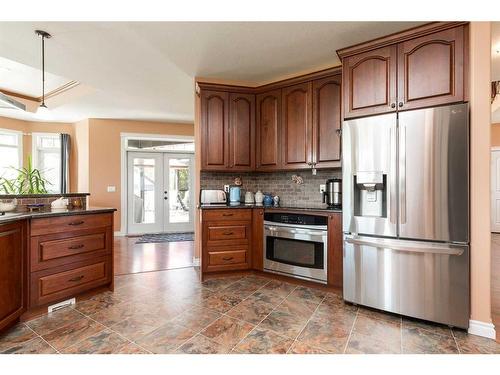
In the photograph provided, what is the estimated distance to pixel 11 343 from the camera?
1.90 m

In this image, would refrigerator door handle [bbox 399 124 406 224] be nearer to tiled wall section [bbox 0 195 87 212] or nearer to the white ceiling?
the white ceiling

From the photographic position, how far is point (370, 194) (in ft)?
8.07

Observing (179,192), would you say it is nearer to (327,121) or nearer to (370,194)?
(327,121)

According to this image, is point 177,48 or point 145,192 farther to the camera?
point 145,192

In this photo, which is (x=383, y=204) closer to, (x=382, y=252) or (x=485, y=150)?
(x=382, y=252)

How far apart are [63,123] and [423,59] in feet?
23.9

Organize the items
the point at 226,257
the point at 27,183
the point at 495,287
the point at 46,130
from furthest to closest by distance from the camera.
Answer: the point at 46,130 < the point at 226,257 < the point at 27,183 < the point at 495,287

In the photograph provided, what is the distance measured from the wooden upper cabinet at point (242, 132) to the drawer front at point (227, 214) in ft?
2.02

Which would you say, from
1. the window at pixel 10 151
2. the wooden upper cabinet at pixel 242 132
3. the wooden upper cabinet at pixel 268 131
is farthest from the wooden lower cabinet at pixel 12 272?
the window at pixel 10 151

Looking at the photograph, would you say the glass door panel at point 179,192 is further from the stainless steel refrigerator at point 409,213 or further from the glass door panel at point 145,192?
the stainless steel refrigerator at point 409,213

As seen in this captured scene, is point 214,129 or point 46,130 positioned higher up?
point 46,130

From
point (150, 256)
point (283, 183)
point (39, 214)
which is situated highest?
point (283, 183)

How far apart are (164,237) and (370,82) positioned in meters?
5.08

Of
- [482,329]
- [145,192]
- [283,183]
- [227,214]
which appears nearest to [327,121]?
[283,183]
